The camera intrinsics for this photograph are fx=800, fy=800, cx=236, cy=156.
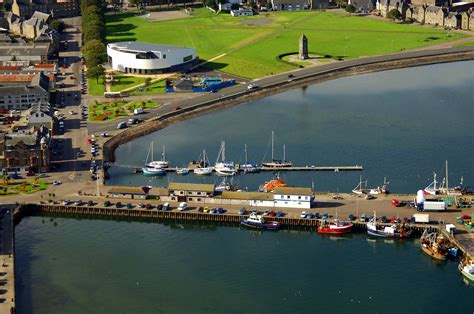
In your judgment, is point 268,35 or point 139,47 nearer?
point 139,47

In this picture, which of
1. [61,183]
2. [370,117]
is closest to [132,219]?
[61,183]

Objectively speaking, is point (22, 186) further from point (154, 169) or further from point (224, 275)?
point (224, 275)

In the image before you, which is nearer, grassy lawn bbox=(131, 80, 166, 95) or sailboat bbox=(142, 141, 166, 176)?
sailboat bbox=(142, 141, 166, 176)

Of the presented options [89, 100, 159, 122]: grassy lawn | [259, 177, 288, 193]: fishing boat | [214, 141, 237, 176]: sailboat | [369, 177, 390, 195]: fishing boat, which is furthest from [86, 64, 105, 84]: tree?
[369, 177, 390, 195]: fishing boat

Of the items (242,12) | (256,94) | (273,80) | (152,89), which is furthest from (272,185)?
(242,12)

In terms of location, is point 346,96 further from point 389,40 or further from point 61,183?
point 61,183

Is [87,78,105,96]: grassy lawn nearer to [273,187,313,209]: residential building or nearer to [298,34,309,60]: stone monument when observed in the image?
[298,34,309,60]: stone monument
